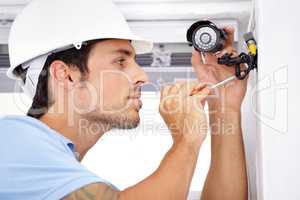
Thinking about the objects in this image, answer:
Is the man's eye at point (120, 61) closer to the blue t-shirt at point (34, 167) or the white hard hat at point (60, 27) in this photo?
the white hard hat at point (60, 27)

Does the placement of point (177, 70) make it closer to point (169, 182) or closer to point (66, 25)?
point (66, 25)

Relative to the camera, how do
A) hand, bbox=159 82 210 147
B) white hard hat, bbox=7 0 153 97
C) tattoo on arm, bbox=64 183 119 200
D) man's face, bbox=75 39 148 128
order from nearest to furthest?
tattoo on arm, bbox=64 183 119 200 < hand, bbox=159 82 210 147 < white hard hat, bbox=7 0 153 97 < man's face, bbox=75 39 148 128

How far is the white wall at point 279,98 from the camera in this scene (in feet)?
3.39

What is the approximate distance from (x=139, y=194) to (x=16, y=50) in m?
0.61

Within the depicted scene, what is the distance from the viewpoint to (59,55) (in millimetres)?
1392

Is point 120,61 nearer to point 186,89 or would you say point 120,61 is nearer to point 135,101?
point 135,101

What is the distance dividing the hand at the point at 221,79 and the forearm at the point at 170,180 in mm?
342

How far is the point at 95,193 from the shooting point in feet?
3.28

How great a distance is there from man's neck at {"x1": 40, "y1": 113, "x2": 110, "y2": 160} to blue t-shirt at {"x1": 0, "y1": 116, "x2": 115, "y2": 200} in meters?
0.26

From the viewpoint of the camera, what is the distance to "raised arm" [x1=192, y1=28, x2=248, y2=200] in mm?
1383

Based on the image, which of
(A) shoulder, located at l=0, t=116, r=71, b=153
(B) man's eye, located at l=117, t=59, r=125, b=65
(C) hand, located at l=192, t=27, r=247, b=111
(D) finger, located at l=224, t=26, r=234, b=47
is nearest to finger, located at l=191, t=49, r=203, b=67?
(C) hand, located at l=192, t=27, r=247, b=111

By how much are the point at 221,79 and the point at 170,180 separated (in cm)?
45

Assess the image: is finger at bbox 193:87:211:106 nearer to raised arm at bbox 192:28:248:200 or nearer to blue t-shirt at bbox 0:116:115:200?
raised arm at bbox 192:28:248:200

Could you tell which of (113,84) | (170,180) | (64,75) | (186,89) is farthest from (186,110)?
(64,75)
